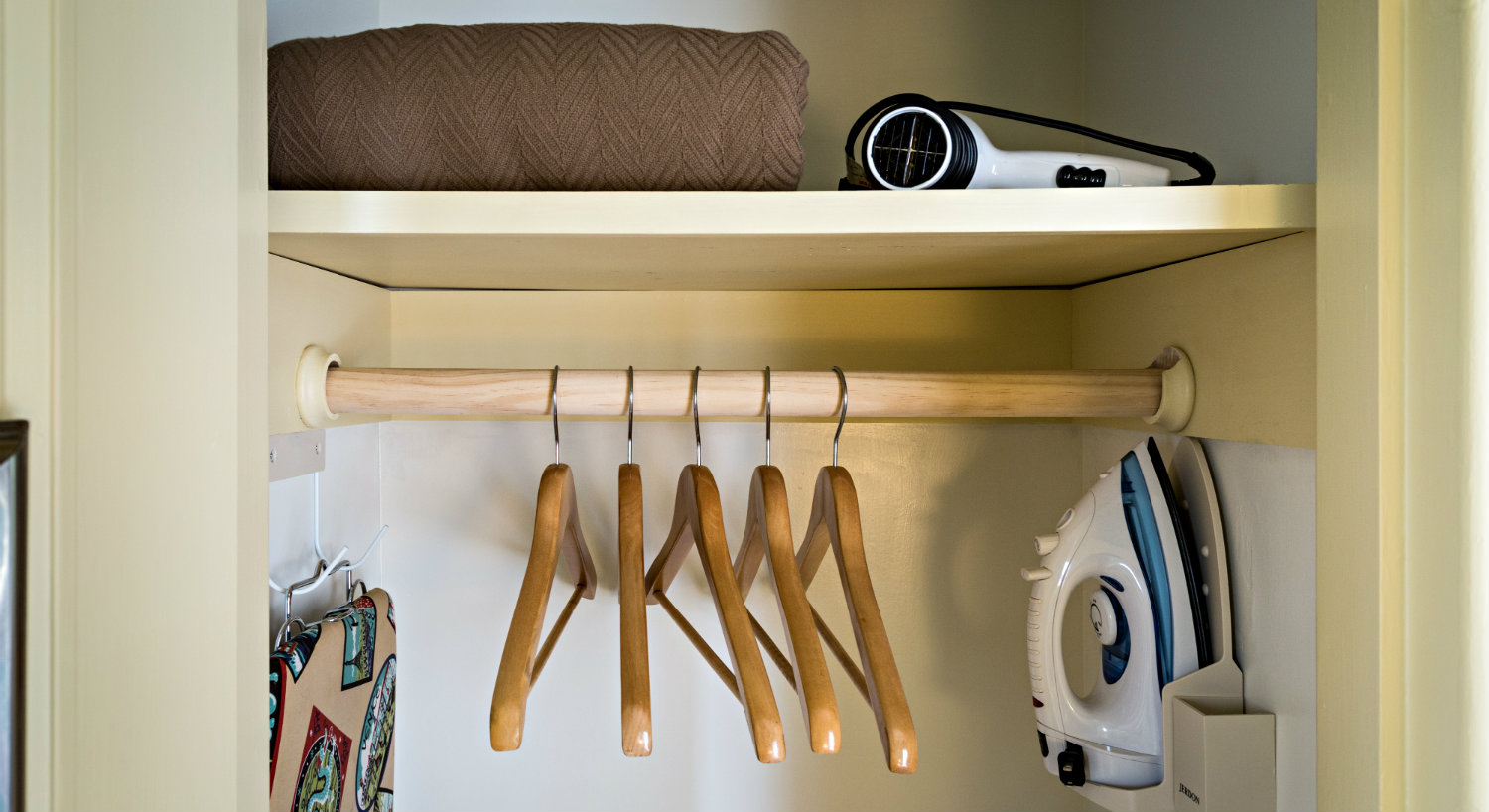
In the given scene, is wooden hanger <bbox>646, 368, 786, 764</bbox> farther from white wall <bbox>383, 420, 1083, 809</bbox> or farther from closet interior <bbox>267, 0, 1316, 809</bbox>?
white wall <bbox>383, 420, 1083, 809</bbox>

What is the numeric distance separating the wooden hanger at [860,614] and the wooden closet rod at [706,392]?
0.04 meters

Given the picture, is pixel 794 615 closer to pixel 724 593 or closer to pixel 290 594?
pixel 724 593

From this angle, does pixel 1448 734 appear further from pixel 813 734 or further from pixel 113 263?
pixel 113 263

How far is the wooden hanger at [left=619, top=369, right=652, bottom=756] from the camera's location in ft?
1.84

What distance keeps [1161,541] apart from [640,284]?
0.59 m

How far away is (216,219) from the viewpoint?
0.48m

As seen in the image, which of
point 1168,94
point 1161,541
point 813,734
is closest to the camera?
point 813,734

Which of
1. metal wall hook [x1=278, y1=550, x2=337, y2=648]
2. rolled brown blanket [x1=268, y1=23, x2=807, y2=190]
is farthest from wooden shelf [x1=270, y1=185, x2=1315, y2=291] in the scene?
metal wall hook [x1=278, y1=550, x2=337, y2=648]

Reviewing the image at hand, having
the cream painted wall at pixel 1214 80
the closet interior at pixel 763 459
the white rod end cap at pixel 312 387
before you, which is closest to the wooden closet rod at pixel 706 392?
the white rod end cap at pixel 312 387

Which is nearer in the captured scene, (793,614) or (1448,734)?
(1448,734)

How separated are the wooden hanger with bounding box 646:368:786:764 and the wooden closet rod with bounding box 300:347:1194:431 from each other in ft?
0.13

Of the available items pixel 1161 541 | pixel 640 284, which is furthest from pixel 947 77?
pixel 1161 541

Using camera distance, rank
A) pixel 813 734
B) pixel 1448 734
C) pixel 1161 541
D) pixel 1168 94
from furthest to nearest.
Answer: pixel 1168 94 → pixel 1161 541 → pixel 813 734 → pixel 1448 734

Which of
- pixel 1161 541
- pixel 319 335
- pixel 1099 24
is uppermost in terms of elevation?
pixel 1099 24
